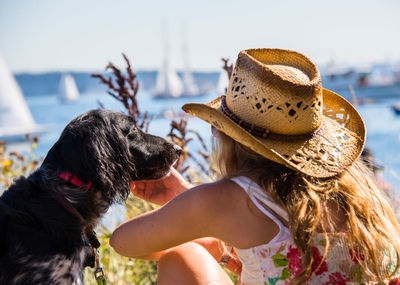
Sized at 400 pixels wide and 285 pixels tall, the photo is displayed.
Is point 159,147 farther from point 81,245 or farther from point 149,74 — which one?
point 149,74

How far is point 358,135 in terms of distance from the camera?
1.81m

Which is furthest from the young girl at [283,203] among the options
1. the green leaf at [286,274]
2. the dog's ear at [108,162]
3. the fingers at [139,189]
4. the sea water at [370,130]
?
the sea water at [370,130]

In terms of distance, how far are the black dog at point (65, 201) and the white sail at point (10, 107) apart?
13.5 m

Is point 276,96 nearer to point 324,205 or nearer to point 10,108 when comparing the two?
point 324,205

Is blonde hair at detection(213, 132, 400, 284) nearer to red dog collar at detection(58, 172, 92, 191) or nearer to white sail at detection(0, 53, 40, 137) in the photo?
red dog collar at detection(58, 172, 92, 191)

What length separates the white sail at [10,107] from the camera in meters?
14.3

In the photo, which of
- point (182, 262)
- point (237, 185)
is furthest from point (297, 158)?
point (182, 262)

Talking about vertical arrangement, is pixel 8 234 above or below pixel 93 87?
above

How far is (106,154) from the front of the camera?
1750 mm

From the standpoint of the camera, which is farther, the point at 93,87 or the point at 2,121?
the point at 93,87

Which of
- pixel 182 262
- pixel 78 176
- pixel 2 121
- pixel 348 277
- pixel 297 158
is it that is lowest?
pixel 2 121

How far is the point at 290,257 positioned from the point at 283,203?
0.71ft

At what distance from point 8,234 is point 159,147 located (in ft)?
2.77

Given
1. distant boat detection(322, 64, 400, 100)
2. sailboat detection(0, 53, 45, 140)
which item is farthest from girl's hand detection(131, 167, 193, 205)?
distant boat detection(322, 64, 400, 100)
